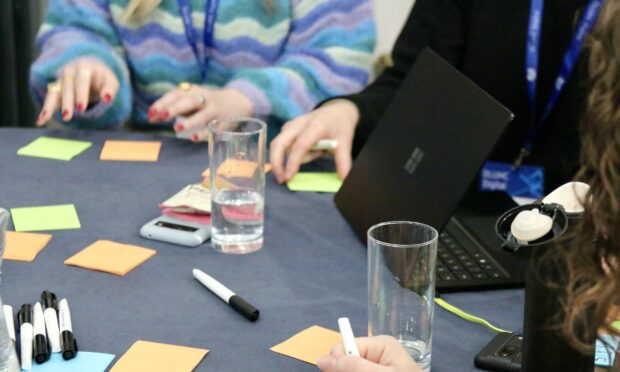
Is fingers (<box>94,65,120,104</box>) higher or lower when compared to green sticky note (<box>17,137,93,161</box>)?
higher

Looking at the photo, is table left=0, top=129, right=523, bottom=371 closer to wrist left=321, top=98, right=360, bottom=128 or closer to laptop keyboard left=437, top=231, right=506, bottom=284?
laptop keyboard left=437, top=231, right=506, bottom=284

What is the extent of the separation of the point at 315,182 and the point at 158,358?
0.59m

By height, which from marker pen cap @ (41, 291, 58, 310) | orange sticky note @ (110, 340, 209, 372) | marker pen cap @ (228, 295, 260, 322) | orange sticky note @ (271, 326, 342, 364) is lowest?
orange sticky note @ (110, 340, 209, 372)

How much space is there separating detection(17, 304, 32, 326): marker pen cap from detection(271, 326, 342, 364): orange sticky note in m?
0.28

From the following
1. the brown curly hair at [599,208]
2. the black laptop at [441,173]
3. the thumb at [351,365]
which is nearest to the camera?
the brown curly hair at [599,208]

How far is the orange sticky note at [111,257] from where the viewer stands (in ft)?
3.82

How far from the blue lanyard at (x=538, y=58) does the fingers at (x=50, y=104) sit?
2.96 ft

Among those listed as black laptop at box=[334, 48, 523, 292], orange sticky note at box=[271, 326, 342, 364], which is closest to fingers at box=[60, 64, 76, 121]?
black laptop at box=[334, 48, 523, 292]

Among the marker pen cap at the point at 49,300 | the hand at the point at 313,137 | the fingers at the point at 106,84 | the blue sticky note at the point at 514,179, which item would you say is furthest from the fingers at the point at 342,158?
the marker pen cap at the point at 49,300

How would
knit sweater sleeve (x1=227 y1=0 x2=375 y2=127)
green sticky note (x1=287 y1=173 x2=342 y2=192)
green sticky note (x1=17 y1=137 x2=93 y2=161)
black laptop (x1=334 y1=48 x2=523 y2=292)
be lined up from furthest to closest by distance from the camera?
1. knit sweater sleeve (x1=227 y1=0 x2=375 y2=127)
2. green sticky note (x1=17 y1=137 x2=93 y2=161)
3. green sticky note (x1=287 y1=173 x2=342 y2=192)
4. black laptop (x1=334 y1=48 x2=523 y2=292)

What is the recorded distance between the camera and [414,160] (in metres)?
1.22

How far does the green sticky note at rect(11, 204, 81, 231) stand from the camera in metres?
1.29

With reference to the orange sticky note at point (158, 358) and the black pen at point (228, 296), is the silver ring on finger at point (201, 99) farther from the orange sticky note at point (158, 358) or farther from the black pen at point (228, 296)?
the orange sticky note at point (158, 358)

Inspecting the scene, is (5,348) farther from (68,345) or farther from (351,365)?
(351,365)
